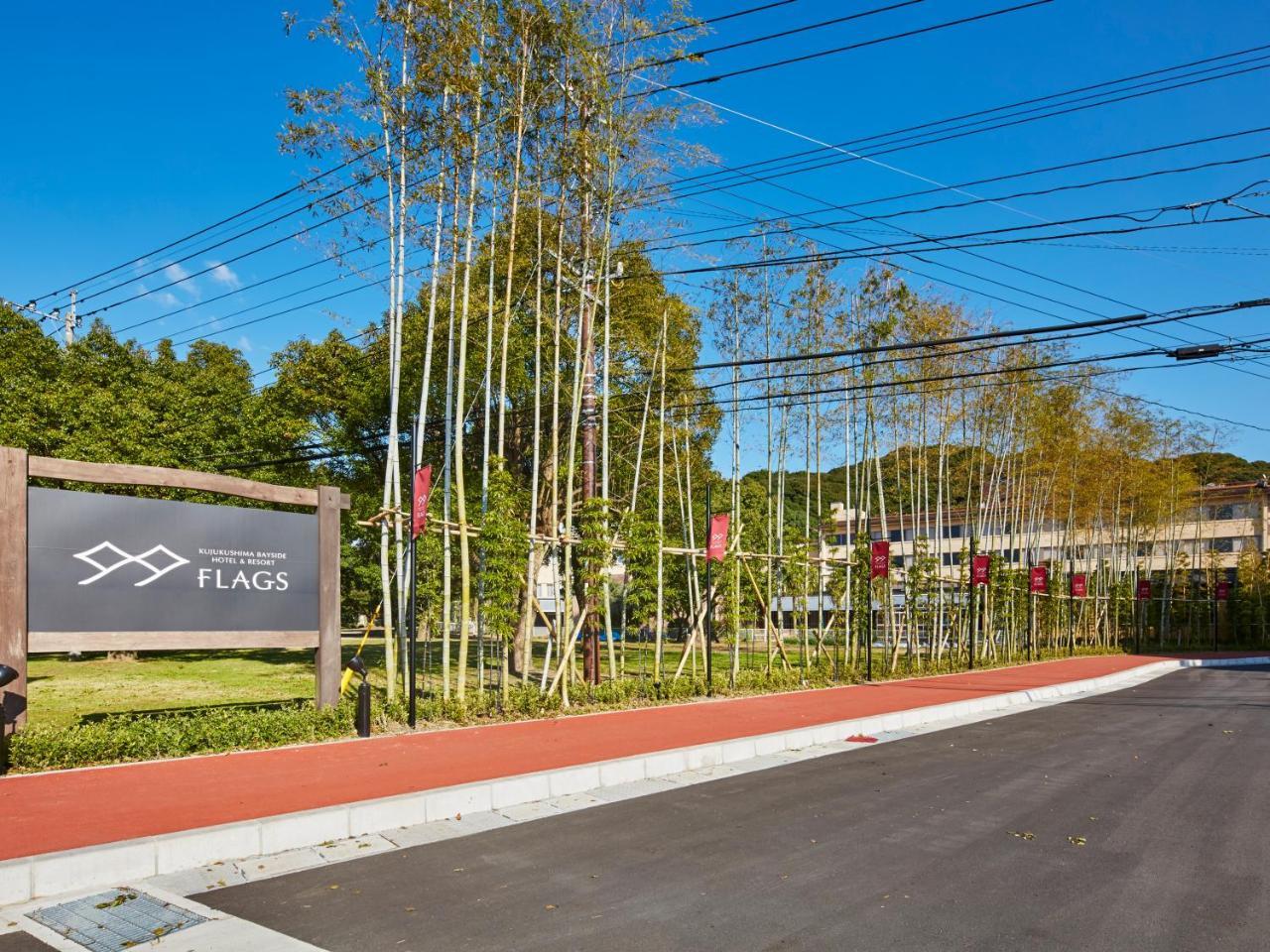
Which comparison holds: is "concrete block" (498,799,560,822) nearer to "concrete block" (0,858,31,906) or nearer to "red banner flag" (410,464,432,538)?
"concrete block" (0,858,31,906)

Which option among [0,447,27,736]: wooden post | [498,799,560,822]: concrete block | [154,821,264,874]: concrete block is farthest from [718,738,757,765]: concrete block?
[0,447,27,736]: wooden post

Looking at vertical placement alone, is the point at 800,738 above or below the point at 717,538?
below

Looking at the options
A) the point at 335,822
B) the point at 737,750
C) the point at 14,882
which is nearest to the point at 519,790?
the point at 335,822

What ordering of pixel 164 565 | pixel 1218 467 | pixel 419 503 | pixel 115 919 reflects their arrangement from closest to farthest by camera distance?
pixel 115 919, pixel 164 565, pixel 419 503, pixel 1218 467

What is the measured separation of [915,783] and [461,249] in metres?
9.89

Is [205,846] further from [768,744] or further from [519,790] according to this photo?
[768,744]

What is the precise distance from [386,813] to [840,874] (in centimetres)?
297

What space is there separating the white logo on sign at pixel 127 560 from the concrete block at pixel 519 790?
4223 millimetres

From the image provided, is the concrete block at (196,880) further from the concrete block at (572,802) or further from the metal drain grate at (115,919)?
the concrete block at (572,802)

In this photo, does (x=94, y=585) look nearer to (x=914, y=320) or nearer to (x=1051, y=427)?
(x=914, y=320)

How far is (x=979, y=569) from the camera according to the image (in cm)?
2194

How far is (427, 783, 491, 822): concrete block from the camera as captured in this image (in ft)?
21.2

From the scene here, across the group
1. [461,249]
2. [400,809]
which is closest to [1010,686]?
[461,249]

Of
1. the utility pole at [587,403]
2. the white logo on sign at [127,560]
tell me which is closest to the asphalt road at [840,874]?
the white logo on sign at [127,560]
